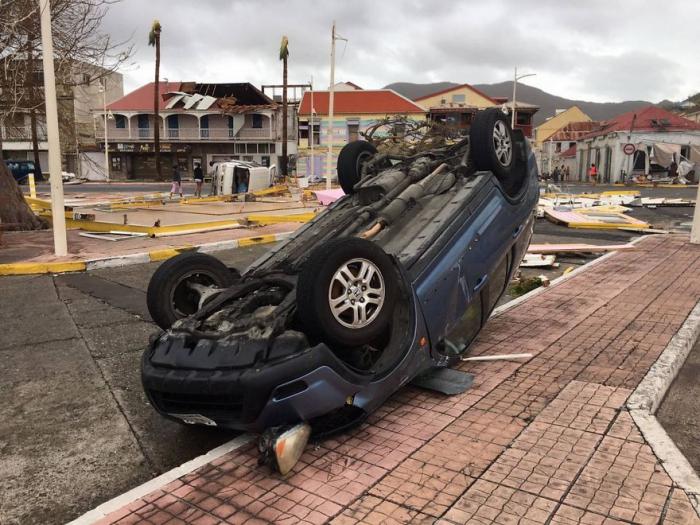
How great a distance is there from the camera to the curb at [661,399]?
3086 millimetres

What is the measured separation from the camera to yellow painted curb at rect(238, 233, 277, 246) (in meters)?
12.2

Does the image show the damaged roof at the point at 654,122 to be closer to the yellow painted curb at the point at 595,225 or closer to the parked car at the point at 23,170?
the yellow painted curb at the point at 595,225

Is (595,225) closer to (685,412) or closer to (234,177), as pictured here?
(685,412)

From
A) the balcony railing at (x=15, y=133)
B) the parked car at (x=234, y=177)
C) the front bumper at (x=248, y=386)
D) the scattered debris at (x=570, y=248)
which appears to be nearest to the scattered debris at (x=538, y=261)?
the scattered debris at (x=570, y=248)

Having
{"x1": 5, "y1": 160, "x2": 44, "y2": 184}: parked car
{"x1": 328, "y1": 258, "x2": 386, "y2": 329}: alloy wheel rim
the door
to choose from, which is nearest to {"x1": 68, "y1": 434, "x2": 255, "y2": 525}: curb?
{"x1": 328, "y1": 258, "x2": 386, "y2": 329}: alloy wheel rim

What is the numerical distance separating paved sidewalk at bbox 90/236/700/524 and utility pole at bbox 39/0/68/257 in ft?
27.8

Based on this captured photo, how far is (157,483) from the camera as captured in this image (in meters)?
3.15

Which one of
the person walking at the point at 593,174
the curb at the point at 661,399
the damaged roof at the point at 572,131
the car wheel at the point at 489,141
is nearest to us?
the curb at the point at 661,399

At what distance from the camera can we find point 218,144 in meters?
59.4

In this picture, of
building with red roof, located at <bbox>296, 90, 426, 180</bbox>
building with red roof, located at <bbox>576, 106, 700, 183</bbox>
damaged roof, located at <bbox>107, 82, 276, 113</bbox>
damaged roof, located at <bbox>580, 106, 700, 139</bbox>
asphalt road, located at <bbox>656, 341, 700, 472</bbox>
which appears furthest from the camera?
damaged roof, located at <bbox>107, 82, 276, 113</bbox>

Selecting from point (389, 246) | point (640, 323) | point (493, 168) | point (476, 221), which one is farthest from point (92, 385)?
point (640, 323)

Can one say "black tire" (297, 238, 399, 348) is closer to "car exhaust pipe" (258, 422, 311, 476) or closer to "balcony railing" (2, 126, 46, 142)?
"car exhaust pipe" (258, 422, 311, 476)

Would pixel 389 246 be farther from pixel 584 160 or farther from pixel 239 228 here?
pixel 584 160

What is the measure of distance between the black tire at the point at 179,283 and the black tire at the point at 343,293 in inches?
53.4
